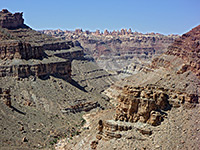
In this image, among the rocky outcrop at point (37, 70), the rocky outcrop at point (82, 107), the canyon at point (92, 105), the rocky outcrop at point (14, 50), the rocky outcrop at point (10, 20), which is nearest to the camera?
the canyon at point (92, 105)

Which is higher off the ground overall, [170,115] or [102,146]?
[170,115]

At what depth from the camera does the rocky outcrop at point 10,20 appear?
125756 mm

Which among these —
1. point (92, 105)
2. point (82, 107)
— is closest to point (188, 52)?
point (92, 105)

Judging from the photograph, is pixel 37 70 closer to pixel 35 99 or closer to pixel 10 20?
pixel 35 99

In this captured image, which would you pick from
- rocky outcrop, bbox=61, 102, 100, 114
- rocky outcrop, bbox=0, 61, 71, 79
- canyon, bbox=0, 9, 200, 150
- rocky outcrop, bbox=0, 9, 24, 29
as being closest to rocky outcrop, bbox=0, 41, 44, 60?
canyon, bbox=0, 9, 200, 150

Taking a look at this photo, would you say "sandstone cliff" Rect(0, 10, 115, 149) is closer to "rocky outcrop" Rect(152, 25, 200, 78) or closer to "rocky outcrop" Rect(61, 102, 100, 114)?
"rocky outcrop" Rect(61, 102, 100, 114)

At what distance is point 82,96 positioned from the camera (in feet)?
286

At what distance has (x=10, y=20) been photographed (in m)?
127

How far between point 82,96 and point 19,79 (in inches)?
593

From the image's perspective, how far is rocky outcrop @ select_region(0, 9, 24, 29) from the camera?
125756 mm

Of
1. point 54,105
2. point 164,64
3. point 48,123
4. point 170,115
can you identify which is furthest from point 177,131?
point 164,64

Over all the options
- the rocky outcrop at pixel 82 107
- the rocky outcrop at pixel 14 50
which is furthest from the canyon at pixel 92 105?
the rocky outcrop at pixel 82 107

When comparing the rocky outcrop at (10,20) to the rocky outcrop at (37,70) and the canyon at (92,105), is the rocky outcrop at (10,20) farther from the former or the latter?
the rocky outcrop at (37,70)

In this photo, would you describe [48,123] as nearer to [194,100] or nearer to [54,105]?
[54,105]
